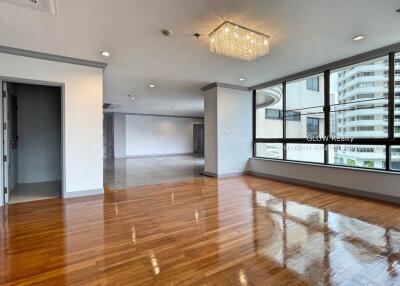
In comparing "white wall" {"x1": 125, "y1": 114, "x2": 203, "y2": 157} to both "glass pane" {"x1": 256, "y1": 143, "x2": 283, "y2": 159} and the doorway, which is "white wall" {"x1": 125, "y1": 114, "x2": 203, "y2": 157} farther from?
"glass pane" {"x1": 256, "y1": 143, "x2": 283, "y2": 159}

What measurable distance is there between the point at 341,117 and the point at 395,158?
46.8 inches

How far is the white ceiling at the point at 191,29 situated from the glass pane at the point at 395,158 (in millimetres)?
1799

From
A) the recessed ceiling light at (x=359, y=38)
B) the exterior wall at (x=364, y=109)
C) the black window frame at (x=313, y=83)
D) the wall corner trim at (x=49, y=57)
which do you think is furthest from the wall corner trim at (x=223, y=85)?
the recessed ceiling light at (x=359, y=38)

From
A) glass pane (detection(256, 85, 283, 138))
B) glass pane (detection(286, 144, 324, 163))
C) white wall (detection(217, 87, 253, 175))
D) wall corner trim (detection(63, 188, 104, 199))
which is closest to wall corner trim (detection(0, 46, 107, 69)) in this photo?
wall corner trim (detection(63, 188, 104, 199))

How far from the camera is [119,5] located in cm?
244

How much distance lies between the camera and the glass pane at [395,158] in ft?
12.0

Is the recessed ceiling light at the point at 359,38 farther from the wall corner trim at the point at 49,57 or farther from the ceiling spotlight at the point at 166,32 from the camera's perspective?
the wall corner trim at the point at 49,57

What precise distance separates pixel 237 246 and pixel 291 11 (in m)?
2.80

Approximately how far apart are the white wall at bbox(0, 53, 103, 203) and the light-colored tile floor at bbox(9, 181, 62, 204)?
553 mm

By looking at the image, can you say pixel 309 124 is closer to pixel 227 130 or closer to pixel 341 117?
pixel 341 117

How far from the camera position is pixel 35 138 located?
518 centimetres

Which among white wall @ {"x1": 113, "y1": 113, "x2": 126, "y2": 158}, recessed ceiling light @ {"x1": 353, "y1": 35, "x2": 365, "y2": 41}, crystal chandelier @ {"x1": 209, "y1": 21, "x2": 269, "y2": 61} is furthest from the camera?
white wall @ {"x1": 113, "y1": 113, "x2": 126, "y2": 158}

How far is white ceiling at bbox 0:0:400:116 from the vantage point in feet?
8.12

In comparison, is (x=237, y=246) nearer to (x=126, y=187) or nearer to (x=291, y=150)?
(x=126, y=187)
